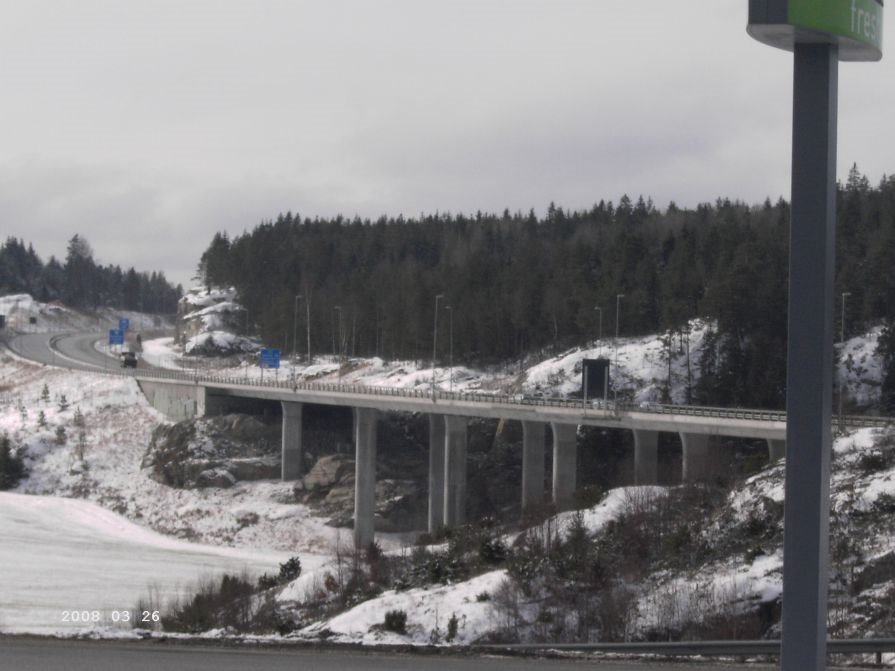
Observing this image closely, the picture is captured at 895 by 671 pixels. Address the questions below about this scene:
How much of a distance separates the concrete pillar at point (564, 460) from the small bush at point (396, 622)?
137 feet

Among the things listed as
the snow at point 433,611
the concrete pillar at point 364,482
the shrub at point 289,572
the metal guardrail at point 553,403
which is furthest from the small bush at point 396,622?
the concrete pillar at point 364,482

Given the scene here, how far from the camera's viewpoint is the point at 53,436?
97.8m

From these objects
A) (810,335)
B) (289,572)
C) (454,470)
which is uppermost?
(810,335)

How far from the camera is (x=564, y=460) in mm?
73000

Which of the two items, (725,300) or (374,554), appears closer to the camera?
(374,554)

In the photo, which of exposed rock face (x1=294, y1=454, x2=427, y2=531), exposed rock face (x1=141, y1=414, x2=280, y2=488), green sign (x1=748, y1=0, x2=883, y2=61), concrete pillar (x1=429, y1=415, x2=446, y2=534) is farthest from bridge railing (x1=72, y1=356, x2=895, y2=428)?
green sign (x1=748, y1=0, x2=883, y2=61)

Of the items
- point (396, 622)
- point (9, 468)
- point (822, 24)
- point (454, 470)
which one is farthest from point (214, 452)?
point (822, 24)

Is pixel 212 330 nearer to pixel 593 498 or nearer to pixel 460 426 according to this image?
pixel 460 426

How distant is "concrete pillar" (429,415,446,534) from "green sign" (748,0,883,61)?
70181mm

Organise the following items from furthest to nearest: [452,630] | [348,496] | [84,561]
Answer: [348,496], [84,561], [452,630]

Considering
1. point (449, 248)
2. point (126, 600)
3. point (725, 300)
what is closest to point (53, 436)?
point (126, 600)

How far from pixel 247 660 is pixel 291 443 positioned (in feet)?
245

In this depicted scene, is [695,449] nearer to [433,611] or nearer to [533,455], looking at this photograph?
[533,455]

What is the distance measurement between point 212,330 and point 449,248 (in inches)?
1568
